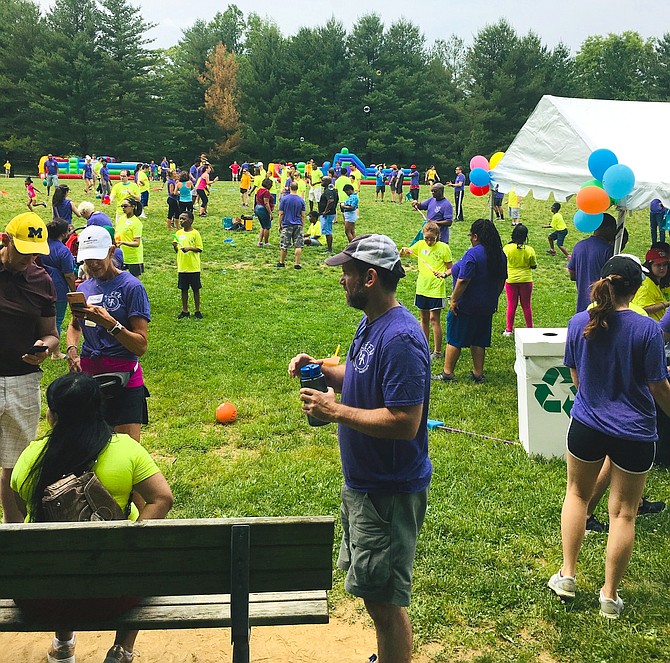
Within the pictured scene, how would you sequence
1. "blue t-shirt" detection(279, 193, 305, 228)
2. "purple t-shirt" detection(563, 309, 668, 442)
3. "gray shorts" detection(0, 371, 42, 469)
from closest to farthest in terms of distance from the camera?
"purple t-shirt" detection(563, 309, 668, 442) → "gray shorts" detection(0, 371, 42, 469) → "blue t-shirt" detection(279, 193, 305, 228)

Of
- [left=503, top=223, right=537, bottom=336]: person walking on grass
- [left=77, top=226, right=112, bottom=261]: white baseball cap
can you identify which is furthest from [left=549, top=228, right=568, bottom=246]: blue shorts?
[left=77, top=226, right=112, bottom=261]: white baseball cap

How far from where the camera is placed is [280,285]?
14.1 metres

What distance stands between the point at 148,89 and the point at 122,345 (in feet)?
180

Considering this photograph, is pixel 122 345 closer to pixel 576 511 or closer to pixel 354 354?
pixel 354 354

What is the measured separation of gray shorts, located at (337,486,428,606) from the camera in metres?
2.94

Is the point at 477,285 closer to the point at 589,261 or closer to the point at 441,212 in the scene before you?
the point at 589,261

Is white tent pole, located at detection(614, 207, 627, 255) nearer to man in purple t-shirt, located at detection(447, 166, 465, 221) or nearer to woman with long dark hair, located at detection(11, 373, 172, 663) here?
woman with long dark hair, located at detection(11, 373, 172, 663)

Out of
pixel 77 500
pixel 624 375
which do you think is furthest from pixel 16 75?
pixel 624 375

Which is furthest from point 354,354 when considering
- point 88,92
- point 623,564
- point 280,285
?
point 88,92

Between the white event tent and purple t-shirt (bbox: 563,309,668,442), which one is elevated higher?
the white event tent

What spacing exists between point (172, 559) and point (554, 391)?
4126mm

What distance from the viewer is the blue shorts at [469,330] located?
791 centimetres

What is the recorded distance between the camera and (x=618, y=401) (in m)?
3.81

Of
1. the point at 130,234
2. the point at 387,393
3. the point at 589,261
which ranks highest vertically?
the point at 130,234
